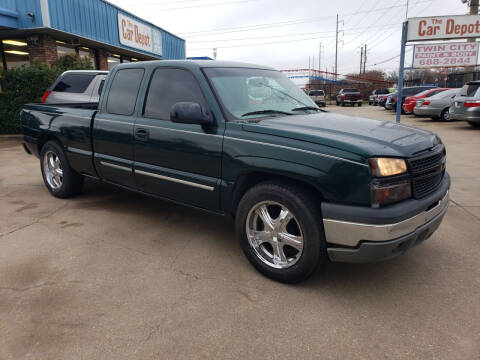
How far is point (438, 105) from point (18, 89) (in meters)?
16.0

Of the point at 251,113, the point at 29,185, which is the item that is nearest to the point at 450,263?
the point at 251,113

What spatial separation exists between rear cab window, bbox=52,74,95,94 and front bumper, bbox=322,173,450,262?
4636 millimetres

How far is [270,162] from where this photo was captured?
2.89m

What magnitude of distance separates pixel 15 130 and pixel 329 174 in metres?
12.2

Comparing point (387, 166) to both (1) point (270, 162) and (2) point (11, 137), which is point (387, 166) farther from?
(2) point (11, 137)

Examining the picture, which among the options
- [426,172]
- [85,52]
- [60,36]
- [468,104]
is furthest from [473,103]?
[85,52]

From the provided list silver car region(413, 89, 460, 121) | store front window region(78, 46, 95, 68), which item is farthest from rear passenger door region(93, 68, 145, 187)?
silver car region(413, 89, 460, 121)

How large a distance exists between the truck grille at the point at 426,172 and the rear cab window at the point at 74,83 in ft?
16.2

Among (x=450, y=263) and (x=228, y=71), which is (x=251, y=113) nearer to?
(x=228, y=71)

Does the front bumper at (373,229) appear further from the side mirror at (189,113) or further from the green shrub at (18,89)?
the green shrub at (18,89)

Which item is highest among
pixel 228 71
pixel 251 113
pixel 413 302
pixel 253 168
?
pixel 228 71

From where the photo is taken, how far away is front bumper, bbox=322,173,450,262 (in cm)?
250

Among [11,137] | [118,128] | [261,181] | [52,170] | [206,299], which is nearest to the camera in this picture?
[206,299]

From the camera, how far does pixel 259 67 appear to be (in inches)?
165
